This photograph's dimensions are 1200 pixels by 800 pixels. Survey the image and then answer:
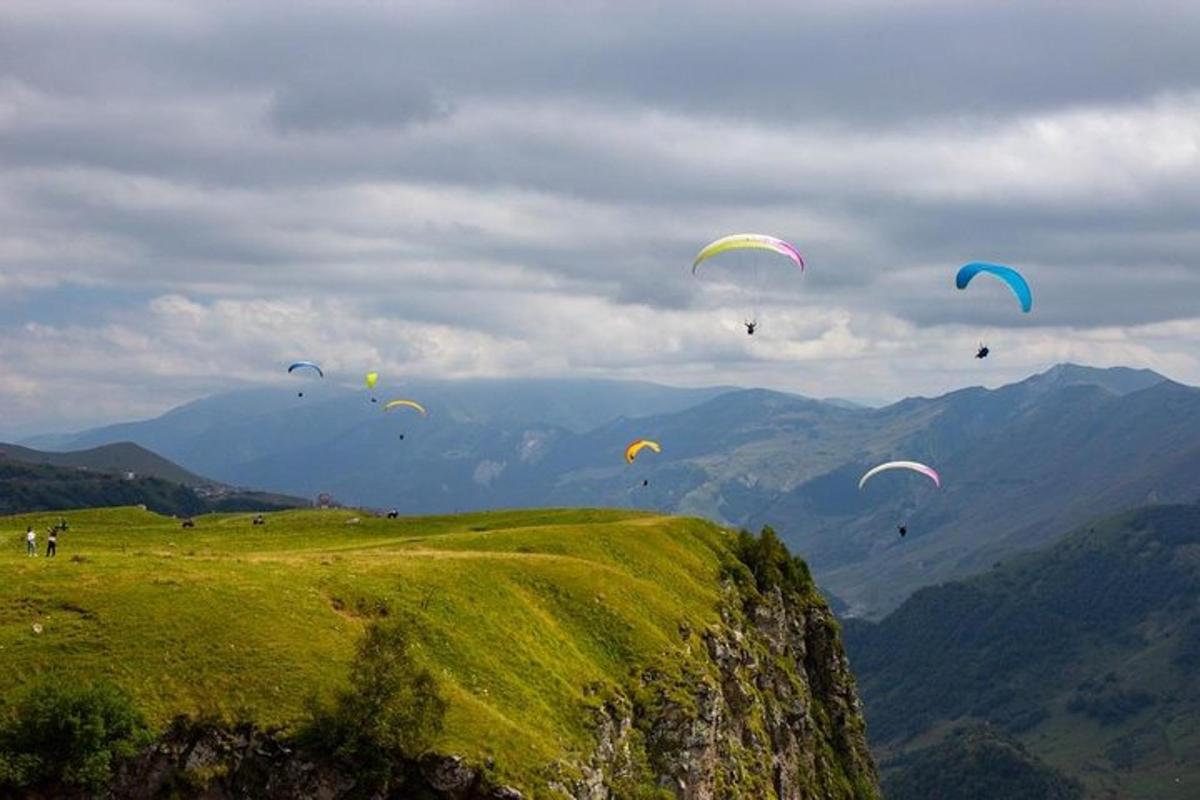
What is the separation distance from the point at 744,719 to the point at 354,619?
35.9 metres

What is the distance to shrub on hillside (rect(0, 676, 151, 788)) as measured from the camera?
41938 mm

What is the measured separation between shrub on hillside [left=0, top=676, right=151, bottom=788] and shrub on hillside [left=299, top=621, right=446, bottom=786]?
7.86 metres

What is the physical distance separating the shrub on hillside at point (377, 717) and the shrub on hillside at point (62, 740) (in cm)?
786

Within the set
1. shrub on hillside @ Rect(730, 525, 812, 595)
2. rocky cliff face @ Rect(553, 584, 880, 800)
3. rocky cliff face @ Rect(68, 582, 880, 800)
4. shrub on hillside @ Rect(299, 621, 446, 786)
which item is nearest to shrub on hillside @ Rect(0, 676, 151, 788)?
rocky cliff face @ Rect(68, 582, 880, 800)

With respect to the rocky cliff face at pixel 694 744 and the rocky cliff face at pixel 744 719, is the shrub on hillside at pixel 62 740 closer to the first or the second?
the rocky cliff face at pixel 694 744

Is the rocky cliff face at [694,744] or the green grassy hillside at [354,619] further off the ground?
the green grassy hillside at [354,619]

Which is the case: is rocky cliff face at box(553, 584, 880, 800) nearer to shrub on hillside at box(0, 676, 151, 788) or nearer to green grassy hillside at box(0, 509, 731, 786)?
green grassy hillside at box(0, 509, 731, 786)

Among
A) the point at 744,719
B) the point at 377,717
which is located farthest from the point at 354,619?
the point at 744,719

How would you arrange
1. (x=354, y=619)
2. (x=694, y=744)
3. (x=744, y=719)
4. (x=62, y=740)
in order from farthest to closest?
(x=744, y=719) < (x=694, y=744) < (x=354, y=619) < (x=62, y=740)

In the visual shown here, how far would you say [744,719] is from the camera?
8031cm

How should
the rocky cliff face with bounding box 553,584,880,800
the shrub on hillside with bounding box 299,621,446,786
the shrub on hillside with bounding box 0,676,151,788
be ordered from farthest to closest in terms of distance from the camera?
the rocky cliff face with bounding box 553,584,880,800 → the shrub on hillside with bounding box 299,621,446,786 → the shrub on hillside with bounding box 0,676,151,788

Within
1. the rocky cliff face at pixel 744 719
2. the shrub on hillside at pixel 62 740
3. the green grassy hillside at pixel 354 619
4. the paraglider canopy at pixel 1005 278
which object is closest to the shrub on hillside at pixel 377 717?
the green grassy hillside at pixel 354 619

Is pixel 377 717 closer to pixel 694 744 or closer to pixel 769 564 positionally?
pixel 694 744

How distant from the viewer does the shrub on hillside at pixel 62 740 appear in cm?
4194
